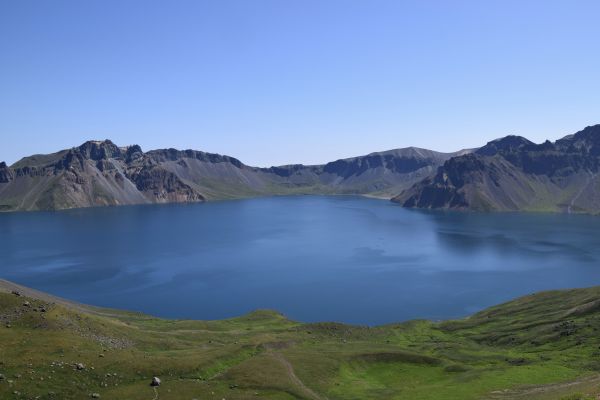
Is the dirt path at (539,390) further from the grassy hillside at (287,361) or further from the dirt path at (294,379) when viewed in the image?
the dirt path at (294,379)

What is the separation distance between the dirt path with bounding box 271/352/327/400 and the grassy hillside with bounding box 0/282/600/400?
307mm

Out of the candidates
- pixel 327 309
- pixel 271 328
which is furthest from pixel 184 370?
pixel 327 309

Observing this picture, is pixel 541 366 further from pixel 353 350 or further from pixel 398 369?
pixel 353 350

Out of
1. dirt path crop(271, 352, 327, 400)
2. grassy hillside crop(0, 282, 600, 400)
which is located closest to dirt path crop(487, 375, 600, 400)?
grassy hillside crop(0, 282, 600, 400)

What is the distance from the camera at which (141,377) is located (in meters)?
68.6

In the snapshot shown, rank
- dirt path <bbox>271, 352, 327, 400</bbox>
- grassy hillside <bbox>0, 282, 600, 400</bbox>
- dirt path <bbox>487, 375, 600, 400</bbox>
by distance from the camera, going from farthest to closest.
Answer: dirt path <bbox>271, 352, 327, 400</bbox> < grassy hillside <bbox>0, 282, 600, 400</bbox> < dirt path <bbox>487, 375, 600, 400</bbox>

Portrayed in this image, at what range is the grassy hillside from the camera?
64750 mm

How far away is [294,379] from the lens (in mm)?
76438

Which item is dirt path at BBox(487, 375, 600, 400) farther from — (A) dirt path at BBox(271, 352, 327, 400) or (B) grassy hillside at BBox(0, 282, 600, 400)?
(A) dirt path at BBox(271, 352, 327, 400)

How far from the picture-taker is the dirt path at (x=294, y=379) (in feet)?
233

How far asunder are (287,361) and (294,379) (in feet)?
28.8

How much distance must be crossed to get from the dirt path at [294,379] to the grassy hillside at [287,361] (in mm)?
307

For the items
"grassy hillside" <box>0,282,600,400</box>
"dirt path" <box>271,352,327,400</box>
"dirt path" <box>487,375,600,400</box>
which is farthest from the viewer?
"dirt path" <box>271,352,327,400</box>

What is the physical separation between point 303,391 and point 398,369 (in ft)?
85.0
